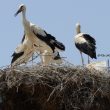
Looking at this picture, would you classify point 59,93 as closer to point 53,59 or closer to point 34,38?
point 53,59

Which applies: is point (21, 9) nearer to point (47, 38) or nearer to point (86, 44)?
point (47, 38)

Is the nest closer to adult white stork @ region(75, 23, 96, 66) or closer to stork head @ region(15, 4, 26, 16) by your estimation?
adult white stork @ region(75, 23, 96, 66)

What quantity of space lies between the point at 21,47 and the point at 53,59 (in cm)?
115

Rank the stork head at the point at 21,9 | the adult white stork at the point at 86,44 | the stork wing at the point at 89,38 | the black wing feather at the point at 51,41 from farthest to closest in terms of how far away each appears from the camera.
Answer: the stork head at the point at 21,9
the stork wing at the point at 89,38
the adult white stork at the point at 86,44
the black wing feather at the point at 51,41

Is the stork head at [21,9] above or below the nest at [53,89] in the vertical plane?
above

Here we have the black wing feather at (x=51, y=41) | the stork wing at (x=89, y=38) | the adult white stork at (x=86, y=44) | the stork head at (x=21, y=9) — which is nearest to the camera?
the black wing feather at (x=51, y=41)

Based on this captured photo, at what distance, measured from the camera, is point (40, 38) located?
14.3 meters

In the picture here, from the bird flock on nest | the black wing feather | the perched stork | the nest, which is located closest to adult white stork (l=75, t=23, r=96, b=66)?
the bird flock on nest

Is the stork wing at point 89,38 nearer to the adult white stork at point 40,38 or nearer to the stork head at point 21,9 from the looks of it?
the adult white stork at point 40,38

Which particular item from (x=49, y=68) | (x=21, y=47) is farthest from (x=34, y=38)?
(x=49, y=68)

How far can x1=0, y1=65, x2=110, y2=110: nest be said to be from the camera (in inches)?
414

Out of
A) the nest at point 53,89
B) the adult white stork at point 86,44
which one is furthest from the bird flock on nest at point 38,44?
the nest at point 53,89

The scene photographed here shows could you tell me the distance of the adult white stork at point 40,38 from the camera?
14.0 m

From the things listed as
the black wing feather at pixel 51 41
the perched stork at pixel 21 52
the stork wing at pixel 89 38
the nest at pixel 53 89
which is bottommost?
the nest at pixel 53 89
